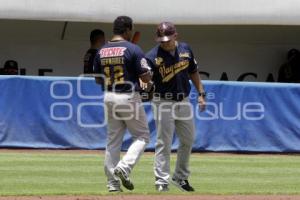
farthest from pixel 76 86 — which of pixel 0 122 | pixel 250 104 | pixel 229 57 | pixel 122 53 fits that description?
pixel 229 57

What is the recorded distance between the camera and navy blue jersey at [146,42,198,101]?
9148 mm

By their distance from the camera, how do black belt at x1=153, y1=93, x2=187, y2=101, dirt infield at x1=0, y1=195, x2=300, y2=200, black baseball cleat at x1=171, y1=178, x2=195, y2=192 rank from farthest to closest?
black baseball cleat at x1=171, y1=178, x2=195, y2=192 < black belt at x1=153, y1=93, x2=187, y2=101 < dirt infield at x1=0, y1=195, x2=300, y2=200

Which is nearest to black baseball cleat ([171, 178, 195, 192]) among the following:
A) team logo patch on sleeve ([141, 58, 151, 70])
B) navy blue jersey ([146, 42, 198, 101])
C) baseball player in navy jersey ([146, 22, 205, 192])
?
baseball player in navy jersey ([146, 22, 205, 192])

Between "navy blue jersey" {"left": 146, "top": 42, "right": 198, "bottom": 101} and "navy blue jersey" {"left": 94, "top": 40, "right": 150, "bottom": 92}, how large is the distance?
0.30 meters

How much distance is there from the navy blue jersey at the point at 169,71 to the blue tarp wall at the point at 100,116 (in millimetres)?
5375

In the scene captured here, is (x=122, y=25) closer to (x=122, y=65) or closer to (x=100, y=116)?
(x=122, y=65)

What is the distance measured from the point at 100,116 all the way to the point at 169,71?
5538 mm

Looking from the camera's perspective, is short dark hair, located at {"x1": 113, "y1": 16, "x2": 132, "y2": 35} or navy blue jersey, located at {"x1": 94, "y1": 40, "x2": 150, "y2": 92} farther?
short dark hair, located at {"x1": 113, "y1": 16, "x2": 132, "y2": 35}

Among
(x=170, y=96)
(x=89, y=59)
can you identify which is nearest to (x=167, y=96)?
(x=170, y=96)

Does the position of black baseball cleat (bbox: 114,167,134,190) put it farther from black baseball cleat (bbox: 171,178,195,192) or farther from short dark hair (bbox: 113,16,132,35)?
short dark hair (bbox: 113,16,132,35)

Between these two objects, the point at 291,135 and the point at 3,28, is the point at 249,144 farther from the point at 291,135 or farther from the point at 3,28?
the point at 3,28

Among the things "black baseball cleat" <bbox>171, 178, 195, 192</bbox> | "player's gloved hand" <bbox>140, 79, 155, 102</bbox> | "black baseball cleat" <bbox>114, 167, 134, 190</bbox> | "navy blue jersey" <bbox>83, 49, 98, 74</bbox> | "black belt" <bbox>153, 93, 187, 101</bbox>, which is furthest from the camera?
"navy blue jersey" <bbox>83, 49, 98, 74</bbox>

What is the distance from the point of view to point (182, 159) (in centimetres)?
938

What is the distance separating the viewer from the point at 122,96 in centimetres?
891
